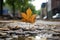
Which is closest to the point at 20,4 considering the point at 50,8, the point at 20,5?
the point at 20,5

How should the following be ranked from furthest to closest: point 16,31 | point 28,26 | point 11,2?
point 11,2, point 28,26, point 16,31

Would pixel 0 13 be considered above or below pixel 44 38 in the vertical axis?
above

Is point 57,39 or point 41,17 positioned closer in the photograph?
point 57,39

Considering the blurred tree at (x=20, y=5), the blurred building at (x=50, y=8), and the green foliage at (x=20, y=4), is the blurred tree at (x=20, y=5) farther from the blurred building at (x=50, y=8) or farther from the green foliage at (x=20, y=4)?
the blurred building at (x=50, y=8)

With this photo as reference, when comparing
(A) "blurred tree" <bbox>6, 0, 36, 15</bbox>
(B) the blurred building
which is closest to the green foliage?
(A) "blurred tree" <bbox>6, 0, 36, 15</bbox>

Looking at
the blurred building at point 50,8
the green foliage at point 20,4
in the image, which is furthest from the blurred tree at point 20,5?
the blurred building at point 50,8

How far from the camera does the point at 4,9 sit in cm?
142

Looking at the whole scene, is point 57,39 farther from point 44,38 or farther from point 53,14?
point 53,14

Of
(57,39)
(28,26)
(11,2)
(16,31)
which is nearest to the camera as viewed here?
(57,39)

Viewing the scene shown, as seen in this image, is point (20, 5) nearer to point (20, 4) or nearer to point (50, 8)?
point (20, 4)

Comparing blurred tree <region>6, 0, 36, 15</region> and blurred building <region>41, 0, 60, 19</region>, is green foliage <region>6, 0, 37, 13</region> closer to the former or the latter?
blurred tree <region>6, 0, 36, 15</region>

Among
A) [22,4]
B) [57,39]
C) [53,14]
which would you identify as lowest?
[57,39]

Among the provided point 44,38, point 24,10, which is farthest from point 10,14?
point 44,38

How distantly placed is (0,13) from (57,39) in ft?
2.61
